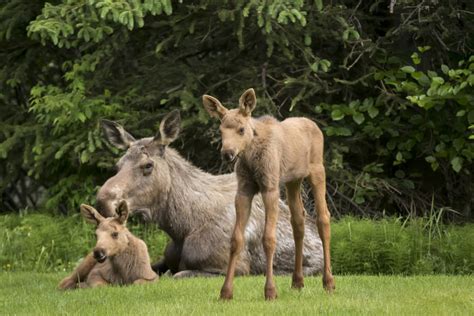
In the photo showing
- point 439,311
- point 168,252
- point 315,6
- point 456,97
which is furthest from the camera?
point 315,6

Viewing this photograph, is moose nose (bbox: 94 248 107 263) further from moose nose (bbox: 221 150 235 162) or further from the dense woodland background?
the dense woodland background

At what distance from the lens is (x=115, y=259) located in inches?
445

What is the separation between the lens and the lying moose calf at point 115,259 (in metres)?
11.0

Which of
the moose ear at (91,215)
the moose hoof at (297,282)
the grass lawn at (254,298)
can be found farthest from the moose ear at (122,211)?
the moose hoof at (297,282)

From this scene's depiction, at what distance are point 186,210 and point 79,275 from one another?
1.57 metres

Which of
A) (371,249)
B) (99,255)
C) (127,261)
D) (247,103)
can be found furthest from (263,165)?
(371,249)

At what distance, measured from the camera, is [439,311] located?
864cm

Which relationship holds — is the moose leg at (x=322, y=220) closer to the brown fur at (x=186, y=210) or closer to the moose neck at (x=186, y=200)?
the brown fur at (x=186, y=210)

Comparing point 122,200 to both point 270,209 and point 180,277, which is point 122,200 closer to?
point 180,277

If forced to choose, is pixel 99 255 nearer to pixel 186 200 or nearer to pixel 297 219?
pixel 297 219

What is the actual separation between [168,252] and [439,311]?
462 cm

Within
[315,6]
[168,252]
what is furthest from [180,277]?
[315,6]

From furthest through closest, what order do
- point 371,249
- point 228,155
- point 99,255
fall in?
point 371,249
point 99,255
point 228,155

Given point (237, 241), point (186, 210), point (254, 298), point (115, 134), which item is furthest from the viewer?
point (186, 210)
